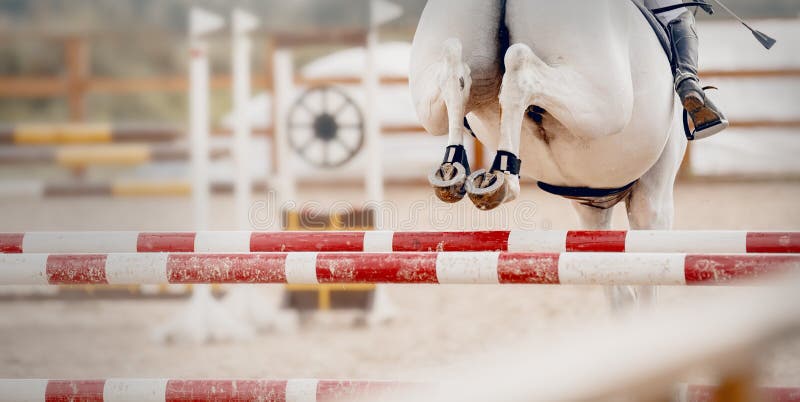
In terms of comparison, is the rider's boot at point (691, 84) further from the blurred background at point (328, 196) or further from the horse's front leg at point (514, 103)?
the blurred background at point (328, 196)

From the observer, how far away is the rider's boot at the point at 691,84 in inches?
105

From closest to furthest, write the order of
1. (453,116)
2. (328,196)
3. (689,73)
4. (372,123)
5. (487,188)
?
(487,188)
(453,116)
(689,73)
(372,123)
(328,196)

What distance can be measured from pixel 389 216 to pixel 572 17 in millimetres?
4804

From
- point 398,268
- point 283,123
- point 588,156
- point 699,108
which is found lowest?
point 398,268

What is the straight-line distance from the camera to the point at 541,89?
240 centimetres

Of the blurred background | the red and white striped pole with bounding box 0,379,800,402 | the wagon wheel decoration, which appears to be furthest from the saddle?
the wagon wheel decoration

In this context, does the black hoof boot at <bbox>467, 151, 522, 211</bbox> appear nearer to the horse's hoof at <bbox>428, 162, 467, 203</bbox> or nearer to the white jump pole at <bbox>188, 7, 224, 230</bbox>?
the horse's hoof at <bbox>428, 162, 467, 203</bbox>

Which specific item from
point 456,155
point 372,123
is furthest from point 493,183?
point 372,123

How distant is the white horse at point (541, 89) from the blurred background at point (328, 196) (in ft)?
2.04

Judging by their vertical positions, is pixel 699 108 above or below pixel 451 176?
above

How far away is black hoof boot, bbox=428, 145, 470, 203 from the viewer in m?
2.35

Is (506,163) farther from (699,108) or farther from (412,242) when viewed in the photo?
(699,108)

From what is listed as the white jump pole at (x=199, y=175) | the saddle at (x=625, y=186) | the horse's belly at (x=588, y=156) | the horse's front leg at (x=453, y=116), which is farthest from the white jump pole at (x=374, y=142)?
the horse's front leg at (x=453, y=116)

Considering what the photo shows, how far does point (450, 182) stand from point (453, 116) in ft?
0.55
